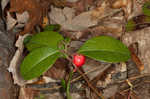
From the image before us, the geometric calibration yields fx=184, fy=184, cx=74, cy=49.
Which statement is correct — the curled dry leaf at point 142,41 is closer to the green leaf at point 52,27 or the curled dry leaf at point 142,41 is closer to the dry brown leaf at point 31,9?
the green leaf at point 52,27

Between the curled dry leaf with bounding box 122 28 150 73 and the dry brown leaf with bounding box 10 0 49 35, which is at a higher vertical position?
the dry brown leaf with bounding box 10 0 49 35

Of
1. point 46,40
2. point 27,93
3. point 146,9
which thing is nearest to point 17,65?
point 27,93

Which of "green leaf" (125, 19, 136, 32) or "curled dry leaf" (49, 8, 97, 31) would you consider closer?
"green leaf" (125, 19, 136, 32)

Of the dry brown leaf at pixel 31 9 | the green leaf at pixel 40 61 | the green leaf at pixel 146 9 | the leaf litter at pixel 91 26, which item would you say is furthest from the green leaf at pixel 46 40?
the green leaf at pixel 146 9

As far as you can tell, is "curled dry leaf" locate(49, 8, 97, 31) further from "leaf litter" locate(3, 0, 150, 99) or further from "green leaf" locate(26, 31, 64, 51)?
"green leaf" locate(26, 31, 64, 51)

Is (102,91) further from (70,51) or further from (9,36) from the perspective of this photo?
(9,36)

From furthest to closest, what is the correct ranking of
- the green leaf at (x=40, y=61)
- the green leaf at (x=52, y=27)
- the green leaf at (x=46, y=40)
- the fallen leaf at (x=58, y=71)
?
the green leaf at (x=52, y=27) < the fallen leaf at (x=58, y=71) < the green leaf at (x=46, y=40) < the green leaf at (x=40, y=61)

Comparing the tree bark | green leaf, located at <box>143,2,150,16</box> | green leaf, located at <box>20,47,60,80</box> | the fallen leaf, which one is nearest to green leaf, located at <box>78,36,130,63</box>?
green leaf, located at <box>20,47,60,80</box>

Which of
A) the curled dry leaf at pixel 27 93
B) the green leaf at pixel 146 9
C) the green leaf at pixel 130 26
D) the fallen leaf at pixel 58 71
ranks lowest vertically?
the curled dry leaf at pixel 27 93
